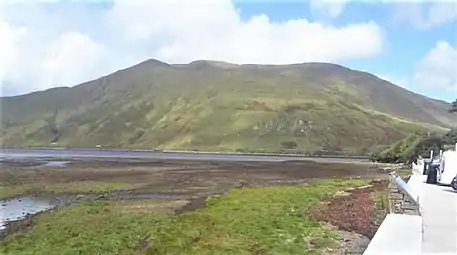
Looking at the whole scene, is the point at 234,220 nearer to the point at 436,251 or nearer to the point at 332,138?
the point at 436,251

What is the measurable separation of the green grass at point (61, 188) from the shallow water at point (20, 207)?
293cm

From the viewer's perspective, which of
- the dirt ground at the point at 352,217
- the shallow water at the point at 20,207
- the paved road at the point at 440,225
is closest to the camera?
the paved road at the point at 440,225

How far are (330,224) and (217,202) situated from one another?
10.2 meters

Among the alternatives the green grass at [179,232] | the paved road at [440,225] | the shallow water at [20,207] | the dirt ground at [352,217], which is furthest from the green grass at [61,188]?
the paved road at [440,225]

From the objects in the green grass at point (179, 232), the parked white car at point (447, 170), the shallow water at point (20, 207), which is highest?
the parked white car at point (447, 170)

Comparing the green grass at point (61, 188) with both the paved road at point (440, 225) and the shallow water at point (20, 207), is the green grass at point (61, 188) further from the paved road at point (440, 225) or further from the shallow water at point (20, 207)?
the paved road at point (440, 225)

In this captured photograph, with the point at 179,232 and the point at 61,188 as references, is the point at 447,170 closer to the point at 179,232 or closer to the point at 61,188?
the point at 179,232

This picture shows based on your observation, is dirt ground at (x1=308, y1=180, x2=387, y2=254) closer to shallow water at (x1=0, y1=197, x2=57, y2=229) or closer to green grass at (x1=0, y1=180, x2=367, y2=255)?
green grass at (x1=0, y1=180, x2=367, y2=255)

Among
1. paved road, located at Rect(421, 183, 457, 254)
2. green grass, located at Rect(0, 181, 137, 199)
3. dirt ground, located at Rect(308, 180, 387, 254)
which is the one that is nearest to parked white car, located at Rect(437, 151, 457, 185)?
paved road, located at Rect(421, 183, 457, 254)

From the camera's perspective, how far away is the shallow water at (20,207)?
30648 millimetres

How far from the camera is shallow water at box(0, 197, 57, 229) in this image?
30.6 metres

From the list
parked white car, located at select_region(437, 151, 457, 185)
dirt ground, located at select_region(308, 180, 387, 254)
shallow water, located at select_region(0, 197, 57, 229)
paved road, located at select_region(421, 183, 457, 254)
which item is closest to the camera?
paved road, located at select_region(421, 183, 457, 254)

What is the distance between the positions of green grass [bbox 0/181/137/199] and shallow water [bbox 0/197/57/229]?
2.93 metres

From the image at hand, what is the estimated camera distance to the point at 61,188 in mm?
45406
